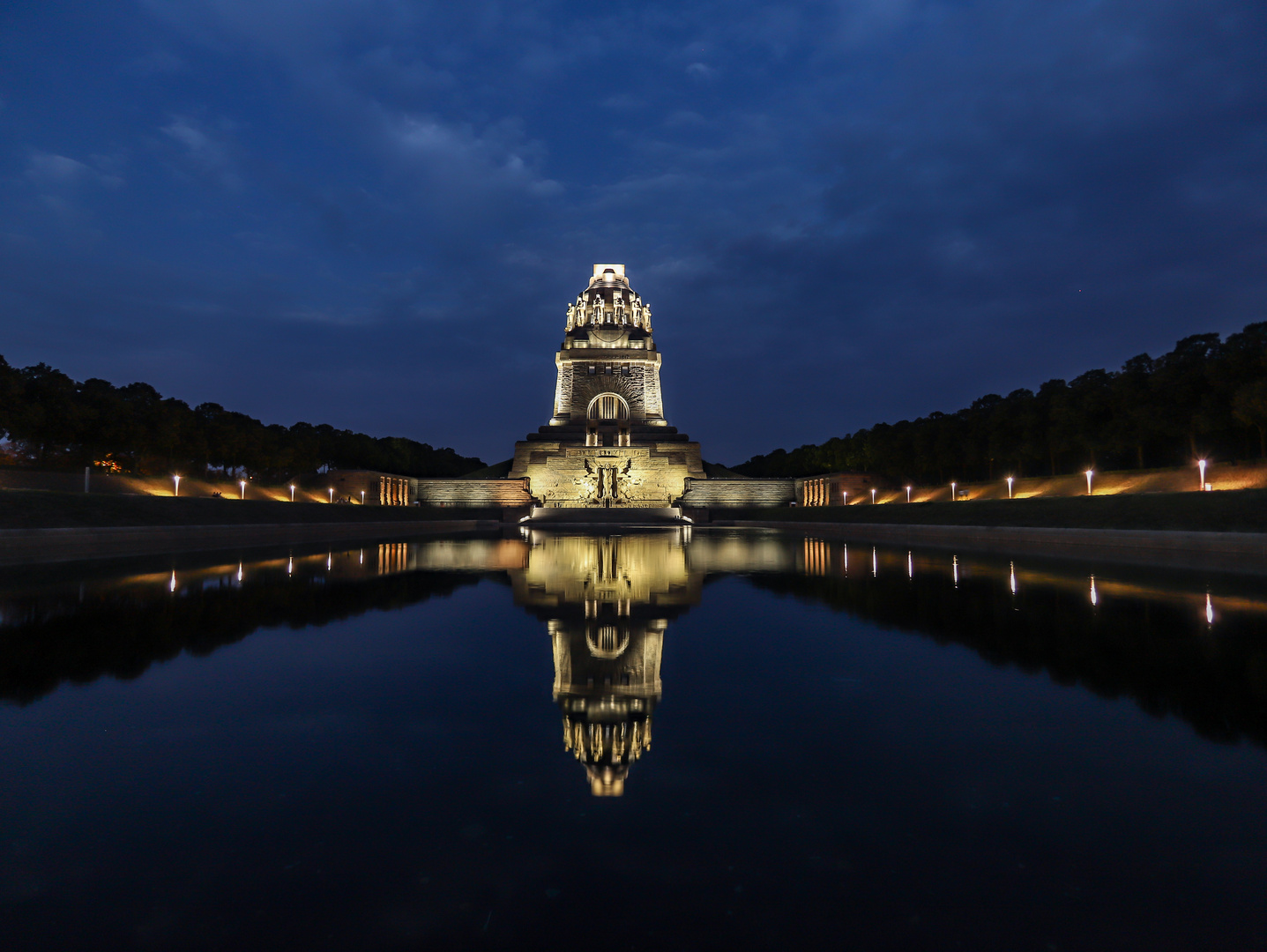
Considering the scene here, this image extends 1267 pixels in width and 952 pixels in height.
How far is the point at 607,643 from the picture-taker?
6379 millimetres

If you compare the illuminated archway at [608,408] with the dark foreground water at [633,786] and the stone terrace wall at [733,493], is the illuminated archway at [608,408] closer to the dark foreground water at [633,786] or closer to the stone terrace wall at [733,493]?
the stone terrace wall at [733,493]

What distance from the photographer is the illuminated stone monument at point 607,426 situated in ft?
182

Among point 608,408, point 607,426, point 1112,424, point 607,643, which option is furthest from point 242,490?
point 1112,424

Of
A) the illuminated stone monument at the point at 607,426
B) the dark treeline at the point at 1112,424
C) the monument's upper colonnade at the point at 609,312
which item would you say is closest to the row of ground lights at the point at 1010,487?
the dark treeline at the point at 1112,424

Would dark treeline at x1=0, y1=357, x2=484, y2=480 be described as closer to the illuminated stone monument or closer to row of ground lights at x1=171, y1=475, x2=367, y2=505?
row of ground lights at x1=171, y1=475, x2=367, y2=505

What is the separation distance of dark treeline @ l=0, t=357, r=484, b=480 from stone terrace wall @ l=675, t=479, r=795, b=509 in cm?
3240

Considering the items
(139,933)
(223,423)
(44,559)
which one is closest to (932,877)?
(139,933)

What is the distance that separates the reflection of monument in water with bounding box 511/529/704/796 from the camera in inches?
153

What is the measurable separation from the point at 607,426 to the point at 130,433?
41.9m

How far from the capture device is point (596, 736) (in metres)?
4.01

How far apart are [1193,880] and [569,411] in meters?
73.1

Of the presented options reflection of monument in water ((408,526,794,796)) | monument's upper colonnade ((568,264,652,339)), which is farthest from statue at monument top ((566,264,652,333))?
reflection of monument in water ((408,526,794,796))

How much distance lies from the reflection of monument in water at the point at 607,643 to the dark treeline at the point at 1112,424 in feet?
101

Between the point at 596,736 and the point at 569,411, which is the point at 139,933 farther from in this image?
the point at 569,411
